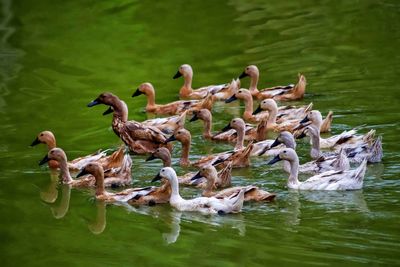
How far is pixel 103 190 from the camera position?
1386cm

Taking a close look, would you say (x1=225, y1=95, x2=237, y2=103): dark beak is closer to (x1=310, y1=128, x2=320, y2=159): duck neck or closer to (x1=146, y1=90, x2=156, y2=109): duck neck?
(x1=146, y1=90, x2=156, y2=109): duck neck

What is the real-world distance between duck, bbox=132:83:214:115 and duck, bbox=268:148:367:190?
13.7 feet

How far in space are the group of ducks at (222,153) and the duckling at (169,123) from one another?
2 cm

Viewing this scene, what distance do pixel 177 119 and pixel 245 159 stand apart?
8.11ft

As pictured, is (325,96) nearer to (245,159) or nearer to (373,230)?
(245,159)

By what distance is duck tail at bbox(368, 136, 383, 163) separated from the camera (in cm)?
1440

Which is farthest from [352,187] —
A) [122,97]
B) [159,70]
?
[159,70]

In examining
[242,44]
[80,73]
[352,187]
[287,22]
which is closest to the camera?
[352,187]

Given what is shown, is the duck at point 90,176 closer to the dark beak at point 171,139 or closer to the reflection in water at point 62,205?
the reflection in water at point 62,205

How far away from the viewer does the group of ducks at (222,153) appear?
44.1 feet

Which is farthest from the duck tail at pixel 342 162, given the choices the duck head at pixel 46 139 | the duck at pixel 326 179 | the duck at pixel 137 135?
the duck head at pixel 46 139

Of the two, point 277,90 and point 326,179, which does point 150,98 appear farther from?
point 326,179

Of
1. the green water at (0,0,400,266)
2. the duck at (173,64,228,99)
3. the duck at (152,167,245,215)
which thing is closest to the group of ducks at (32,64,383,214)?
the duck at (152,167,245,215)

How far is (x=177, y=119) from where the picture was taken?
1709cm
